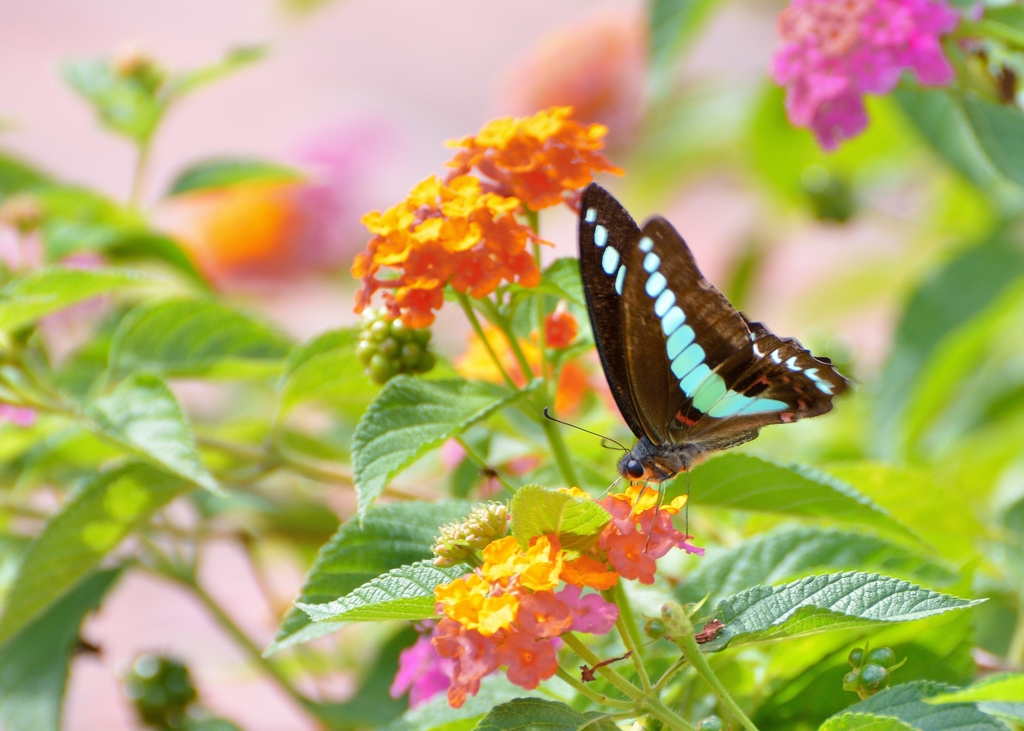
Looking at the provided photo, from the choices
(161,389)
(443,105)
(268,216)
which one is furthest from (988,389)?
(443,105)

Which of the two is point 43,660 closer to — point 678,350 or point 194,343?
point 194,343

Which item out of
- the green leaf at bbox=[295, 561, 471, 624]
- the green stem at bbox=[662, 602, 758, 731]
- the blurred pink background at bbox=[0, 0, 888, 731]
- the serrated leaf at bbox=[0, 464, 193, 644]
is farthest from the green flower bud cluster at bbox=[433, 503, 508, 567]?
the blurred pink background at bbox=[0, 0, 888, 731]

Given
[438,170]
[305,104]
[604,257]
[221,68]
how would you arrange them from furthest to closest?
1. [305,104]
2. [438,170]
3. [221,68]
4. [604,257]

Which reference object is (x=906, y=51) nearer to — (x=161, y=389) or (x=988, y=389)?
(x=161, y=389)

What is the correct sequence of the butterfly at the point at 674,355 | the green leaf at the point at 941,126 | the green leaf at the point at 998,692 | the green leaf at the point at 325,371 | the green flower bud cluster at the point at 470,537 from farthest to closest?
the green leaf at the point at 941,126 → the green leaf at the point at 325,371 → the butterfly at the point at 674,355 → the green flower bud cluster at the point at 470,537 → the green leaf at the point at 998,692

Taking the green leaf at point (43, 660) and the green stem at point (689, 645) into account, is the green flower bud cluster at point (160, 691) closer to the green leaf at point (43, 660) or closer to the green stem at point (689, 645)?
the green leaf at point (43, 660)

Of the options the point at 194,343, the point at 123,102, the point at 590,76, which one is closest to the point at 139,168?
the point at 123,102

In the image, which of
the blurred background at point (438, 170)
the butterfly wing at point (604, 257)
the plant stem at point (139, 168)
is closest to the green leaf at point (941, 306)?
the blurred background at point (438, 170)
